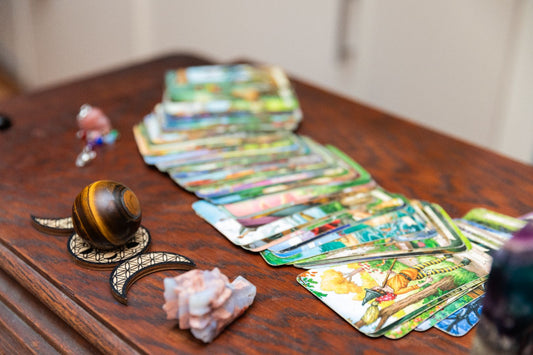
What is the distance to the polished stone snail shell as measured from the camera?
0.66 m

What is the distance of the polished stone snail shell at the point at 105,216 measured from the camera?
664 mm

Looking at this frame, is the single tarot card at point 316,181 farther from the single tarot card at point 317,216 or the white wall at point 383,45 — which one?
the white wall at point 383,45

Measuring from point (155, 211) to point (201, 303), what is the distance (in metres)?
0.26

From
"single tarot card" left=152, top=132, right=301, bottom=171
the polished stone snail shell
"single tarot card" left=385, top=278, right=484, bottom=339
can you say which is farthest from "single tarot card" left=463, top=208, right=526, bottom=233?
the polished stone snail shell

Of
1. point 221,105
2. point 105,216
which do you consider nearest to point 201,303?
point 105,216

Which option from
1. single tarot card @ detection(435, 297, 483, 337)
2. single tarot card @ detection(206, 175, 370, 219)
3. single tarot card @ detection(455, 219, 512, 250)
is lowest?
single tarot card @ detection(435, 297, 483, 337)

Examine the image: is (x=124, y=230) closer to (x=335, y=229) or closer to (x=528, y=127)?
(x=335, y=229)

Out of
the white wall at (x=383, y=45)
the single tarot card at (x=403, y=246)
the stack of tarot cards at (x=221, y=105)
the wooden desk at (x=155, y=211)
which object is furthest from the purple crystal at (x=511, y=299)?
the white wall at (x=383, y=45)

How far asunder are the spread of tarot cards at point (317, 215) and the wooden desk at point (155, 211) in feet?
0.07

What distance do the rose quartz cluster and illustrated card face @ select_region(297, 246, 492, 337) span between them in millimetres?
110

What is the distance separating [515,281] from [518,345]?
6 cm

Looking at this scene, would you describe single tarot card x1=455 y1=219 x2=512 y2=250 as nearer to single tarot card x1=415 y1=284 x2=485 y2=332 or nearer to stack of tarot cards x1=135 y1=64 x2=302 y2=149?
single tarot card x1=415 y1=284 x2=485 y2=332

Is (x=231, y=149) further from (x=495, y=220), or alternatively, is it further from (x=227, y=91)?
(x=495, y=220)

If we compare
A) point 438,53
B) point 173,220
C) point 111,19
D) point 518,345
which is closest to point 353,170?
point 173,220
